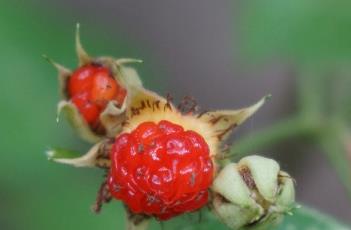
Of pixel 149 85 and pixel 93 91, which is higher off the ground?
pixel 93 91

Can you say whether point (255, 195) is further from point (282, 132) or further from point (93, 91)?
point (282, 132)

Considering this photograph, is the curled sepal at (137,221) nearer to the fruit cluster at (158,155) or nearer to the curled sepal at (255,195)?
the fruit cluster at (158,155)

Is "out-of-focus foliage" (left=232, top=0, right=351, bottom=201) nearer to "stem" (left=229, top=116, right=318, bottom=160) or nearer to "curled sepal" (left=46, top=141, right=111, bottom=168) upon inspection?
"stem" (left=229, top=116, right=318, bottom=160)

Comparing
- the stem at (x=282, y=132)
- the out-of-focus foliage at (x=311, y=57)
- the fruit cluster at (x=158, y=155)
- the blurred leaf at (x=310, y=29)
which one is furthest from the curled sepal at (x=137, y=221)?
the blurred leaf at (x=310, y=29)

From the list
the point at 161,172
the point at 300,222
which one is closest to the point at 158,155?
the point at 161,172

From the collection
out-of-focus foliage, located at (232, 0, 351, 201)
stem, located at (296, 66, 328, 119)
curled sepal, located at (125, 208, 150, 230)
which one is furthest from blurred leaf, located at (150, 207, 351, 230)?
stem, located at (296, 66, 328, 119)

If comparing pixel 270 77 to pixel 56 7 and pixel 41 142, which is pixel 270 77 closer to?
pixel 56 7
